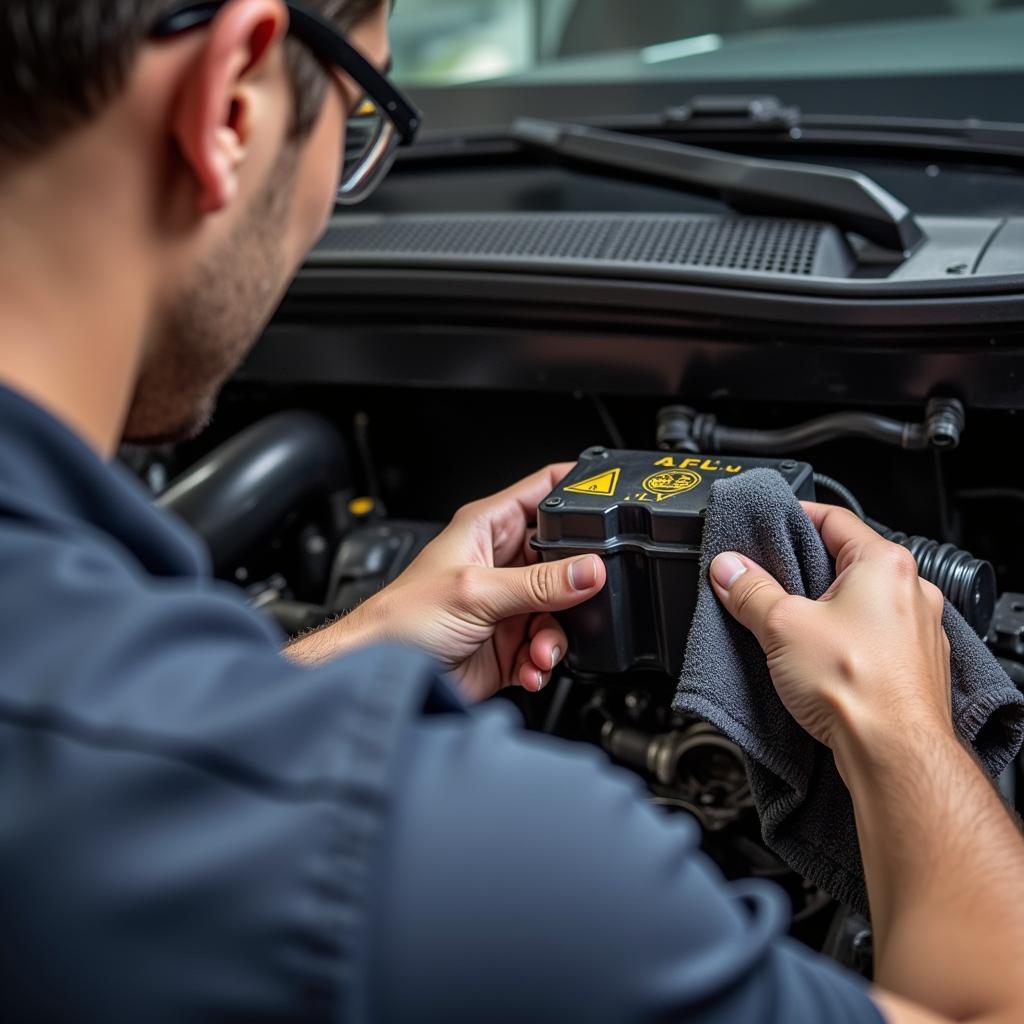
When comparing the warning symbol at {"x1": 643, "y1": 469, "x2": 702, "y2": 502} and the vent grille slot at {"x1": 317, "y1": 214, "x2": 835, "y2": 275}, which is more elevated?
the vent grille slot at {"x1": 317, "y1": 214, "x2": 835, "y2": 275}

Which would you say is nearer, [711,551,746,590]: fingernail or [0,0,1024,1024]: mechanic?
[0,0,1024,1024]: mechanic

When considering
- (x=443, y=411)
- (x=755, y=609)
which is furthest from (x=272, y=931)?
(x=443, y=411)

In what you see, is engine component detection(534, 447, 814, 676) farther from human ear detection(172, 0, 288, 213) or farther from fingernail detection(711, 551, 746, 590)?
human ear detection(172, 0, 288, 213)

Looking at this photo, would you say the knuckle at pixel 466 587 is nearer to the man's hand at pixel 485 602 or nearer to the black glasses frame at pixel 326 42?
the man's hand at pixel 485 602

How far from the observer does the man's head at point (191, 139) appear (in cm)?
55

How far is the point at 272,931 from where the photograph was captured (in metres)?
0.44

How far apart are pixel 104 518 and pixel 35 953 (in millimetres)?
186

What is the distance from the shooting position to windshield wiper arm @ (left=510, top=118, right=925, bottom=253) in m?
1.15

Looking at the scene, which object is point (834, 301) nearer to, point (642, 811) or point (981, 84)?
point (981, 84)

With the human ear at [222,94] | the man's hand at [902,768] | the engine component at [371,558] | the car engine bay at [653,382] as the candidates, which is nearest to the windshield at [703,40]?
the car engine bay at [653,382]

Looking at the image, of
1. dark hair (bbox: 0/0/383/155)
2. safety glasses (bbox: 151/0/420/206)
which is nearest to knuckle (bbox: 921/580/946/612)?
safety glasses (bbox: 151/0/420/206)

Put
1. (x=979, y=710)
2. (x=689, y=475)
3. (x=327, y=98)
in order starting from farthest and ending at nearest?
1. (x=689, y=475)
2. (x=979, y=710)
3. (x=327, y=98)

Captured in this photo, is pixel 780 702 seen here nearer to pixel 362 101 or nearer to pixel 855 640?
pixel 855 640

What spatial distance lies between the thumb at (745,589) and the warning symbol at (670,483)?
3.0 inches
